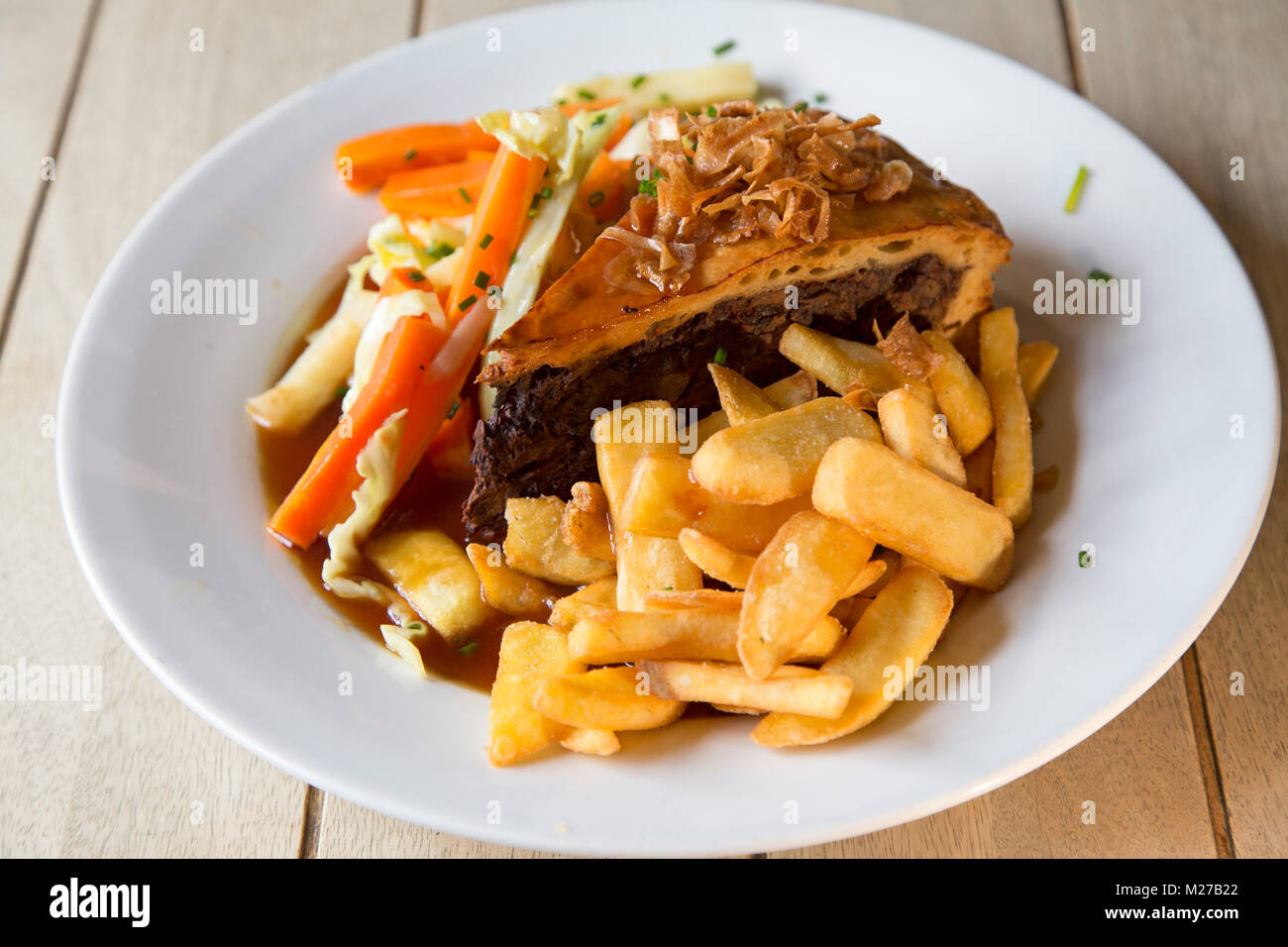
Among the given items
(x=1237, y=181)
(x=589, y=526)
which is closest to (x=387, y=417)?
(x=589, y=526)

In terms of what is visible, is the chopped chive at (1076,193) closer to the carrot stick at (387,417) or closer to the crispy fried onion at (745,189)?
the crispy fried onion at (745,189)

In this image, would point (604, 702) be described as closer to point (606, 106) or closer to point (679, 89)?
point (606, 106)

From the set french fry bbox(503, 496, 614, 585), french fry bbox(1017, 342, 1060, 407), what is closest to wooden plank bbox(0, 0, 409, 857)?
french fry bbox(503, 496, 614, 585)

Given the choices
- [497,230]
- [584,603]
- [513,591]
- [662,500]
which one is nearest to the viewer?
[662,500]

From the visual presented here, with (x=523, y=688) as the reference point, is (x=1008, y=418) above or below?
above

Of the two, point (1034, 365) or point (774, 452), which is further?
point (1034, 365)

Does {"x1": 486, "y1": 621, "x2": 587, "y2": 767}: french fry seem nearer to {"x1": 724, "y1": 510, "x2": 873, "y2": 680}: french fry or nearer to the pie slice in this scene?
{"x1": 724, "y1": 510, "x2": 873, "y2": 680}: french fry

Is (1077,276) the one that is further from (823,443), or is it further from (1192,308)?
(823,443)

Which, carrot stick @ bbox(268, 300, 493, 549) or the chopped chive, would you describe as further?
the chopped chive
